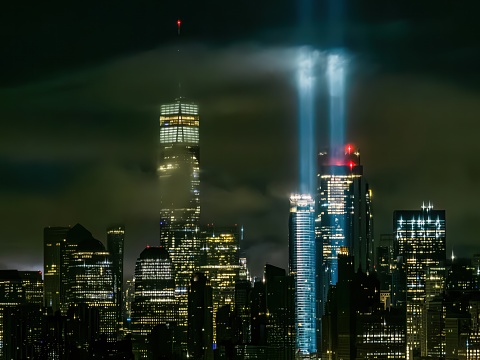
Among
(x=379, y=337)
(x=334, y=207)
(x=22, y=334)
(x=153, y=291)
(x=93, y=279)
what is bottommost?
(x=379, y=337)

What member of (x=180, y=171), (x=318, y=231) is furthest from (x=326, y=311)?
(x=180, y=171)

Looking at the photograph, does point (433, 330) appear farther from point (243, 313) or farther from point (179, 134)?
point (179, 134)

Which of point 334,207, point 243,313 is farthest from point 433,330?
point 334,207

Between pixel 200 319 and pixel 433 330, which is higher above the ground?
pixel 200 319

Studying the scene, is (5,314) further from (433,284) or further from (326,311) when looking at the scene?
(433,284)

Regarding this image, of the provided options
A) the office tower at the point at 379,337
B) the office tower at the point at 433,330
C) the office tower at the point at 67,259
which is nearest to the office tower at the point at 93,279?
the office tower at the point at 67,259

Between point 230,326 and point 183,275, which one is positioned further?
point 183,275

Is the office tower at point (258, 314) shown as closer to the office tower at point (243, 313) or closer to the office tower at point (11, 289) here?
the office tower at point (243, 313)

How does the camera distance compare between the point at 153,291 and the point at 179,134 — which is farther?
the point at 179,134
